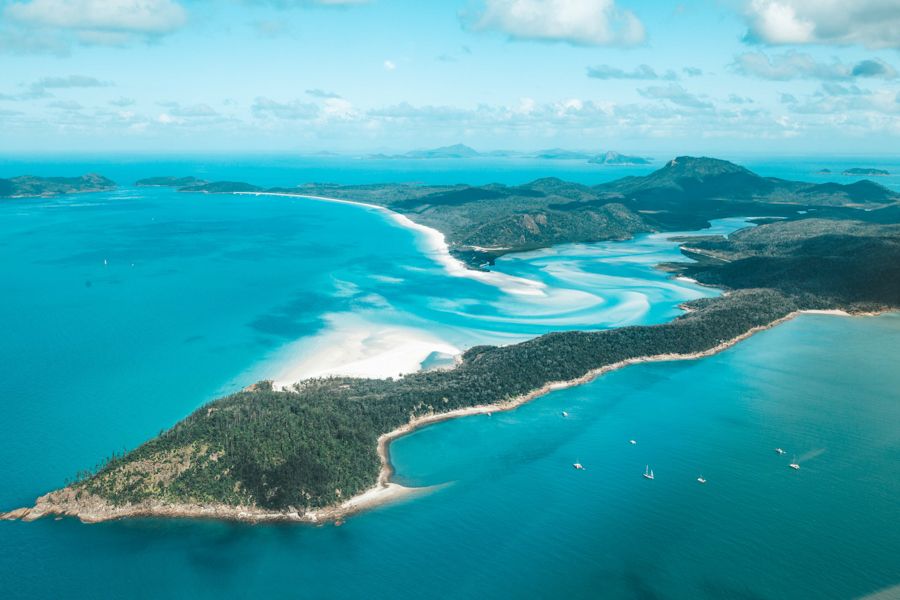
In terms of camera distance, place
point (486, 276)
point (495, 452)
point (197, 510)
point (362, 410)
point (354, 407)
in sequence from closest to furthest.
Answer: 1. point (197, 510)
2. point (495, 452)
3. point (354, 407)
4. point (362, 410)
5. point (486, 276)

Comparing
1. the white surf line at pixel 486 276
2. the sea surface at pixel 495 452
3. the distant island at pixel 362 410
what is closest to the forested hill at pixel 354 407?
the distant island at pixel 362 410

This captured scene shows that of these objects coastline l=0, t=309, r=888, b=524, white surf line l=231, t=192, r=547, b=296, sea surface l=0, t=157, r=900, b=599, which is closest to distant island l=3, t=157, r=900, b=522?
coastline l=0, t=309, r=888, b=524

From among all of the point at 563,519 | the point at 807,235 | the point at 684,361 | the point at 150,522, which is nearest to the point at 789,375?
the point at 684,361

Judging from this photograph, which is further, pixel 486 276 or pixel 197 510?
pixel 486 276

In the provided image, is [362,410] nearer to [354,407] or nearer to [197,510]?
[354,407]

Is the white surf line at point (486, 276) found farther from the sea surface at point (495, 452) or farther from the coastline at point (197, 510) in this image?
the coastline at point (197, 510)

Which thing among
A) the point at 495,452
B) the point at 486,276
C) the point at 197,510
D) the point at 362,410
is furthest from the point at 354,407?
the point at 486,276

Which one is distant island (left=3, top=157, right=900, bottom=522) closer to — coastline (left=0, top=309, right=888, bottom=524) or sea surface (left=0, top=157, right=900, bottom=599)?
coastline (left=0, top=309, right=888, bottom=524)
